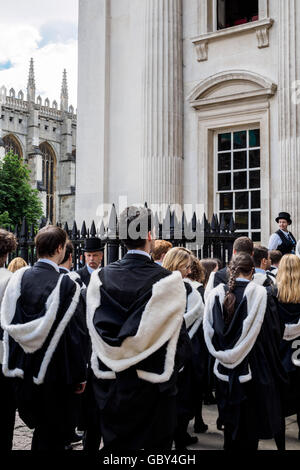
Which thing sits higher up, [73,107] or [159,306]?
[73,107]

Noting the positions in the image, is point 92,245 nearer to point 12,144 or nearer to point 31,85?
point 12,144

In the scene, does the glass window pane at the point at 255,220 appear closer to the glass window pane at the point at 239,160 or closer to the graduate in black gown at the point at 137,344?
the glass window pane at the point at 239,160

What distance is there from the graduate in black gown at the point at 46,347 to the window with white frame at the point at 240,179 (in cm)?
938

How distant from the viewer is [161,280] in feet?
12.5

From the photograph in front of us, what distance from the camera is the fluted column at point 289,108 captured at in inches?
469

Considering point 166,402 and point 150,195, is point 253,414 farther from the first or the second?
point 150,195

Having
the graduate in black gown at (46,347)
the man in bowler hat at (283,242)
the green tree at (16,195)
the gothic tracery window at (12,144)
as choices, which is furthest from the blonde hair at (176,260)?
the gothic tracery window at (12,144)

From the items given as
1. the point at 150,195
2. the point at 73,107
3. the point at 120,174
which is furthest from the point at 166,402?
the point at 73,107

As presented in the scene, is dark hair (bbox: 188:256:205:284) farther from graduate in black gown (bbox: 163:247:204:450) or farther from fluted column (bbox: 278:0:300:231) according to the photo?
fluted column (bbox: 278:0:300:231)

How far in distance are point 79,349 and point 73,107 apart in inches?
3397

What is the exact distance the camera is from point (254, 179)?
1342 centimetres

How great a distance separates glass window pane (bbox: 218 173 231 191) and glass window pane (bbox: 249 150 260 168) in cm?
67

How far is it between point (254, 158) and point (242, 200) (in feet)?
3.27

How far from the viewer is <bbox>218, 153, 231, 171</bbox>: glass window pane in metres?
14.0
